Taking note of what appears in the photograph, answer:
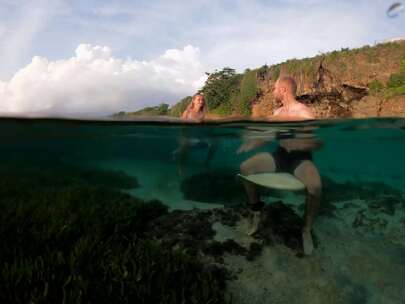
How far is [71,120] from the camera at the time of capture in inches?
595

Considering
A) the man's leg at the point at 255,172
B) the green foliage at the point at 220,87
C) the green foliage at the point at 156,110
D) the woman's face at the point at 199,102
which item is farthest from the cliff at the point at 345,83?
the man's leg at the point at 255,172

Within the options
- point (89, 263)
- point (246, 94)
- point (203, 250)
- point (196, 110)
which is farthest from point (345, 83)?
point (89, 263)

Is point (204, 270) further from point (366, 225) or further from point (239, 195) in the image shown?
point (239, 195)

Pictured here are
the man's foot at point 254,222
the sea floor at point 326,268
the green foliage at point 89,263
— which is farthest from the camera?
the man's foot at point 254,222

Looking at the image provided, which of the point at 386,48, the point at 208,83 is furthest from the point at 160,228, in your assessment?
the point at 208,83

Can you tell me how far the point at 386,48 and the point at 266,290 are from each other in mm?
29956

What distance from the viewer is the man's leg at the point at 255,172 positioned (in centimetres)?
678

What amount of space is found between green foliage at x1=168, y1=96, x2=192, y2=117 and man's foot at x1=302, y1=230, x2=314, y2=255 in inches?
1376

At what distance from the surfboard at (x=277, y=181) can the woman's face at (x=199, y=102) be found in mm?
6473

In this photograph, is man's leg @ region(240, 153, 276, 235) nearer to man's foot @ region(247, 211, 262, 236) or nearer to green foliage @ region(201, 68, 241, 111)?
man's foot @ region(247, 211, 262, 236)

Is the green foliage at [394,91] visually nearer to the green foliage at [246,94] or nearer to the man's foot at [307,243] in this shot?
the green foliage at [246,94]

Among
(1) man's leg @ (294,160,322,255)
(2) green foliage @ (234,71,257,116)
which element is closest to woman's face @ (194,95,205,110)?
(1) man's leg @ (294,160,322,255)

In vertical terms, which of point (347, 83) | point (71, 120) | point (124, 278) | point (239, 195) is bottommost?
point (239, 195)

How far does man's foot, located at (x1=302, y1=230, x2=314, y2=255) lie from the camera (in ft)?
20.2
